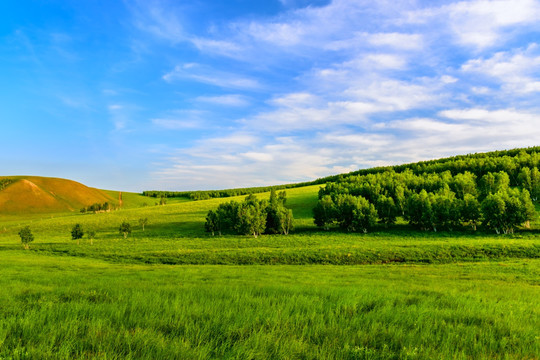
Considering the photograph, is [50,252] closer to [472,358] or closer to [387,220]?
[472,358]

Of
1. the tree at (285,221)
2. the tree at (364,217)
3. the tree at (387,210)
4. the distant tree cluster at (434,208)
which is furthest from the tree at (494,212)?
the tree at (285,221)

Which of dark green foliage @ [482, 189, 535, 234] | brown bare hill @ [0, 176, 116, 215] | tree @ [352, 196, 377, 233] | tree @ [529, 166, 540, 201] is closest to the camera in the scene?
dark green foliage @ [482, 189, 535, 234]

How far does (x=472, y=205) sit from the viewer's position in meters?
78.1

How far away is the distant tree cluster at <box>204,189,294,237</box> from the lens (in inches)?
3231

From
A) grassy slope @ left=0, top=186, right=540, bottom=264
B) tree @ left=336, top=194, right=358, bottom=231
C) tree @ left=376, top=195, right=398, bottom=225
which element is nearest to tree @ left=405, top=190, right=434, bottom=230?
tree @ left=376, top=195, right=398, bottom=225

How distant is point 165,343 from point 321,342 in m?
2.55

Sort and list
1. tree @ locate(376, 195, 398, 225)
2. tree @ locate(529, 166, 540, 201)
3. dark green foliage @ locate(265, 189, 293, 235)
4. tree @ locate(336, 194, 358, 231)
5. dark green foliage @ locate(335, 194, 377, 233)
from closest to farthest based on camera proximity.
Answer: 1. dark green foliage @ locate(335, 194, 377, 233)
2. dark green foliage @ locate(265, 189, 293, 235)
3. tree @ locate(336, 194, 358, 231)
4. tree @ locate(376, 195, 398, 225)
5. tree @ locate(529, 166, 540, 201)

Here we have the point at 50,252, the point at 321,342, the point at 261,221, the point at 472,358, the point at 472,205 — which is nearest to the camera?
the point at 472,358

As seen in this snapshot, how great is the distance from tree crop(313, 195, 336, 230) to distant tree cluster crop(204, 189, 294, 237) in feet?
28.6

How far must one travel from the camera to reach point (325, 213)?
86.4 metres

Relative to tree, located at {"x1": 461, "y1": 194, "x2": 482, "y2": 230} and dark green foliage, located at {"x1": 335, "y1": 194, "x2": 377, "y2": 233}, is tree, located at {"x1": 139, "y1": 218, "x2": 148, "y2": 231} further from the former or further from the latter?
tree, located at {"x1": 461, "y1": 194, "x2": 482, "y2": 230}

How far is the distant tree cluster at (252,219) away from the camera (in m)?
82.1

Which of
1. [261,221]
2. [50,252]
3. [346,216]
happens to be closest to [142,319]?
[50,252]

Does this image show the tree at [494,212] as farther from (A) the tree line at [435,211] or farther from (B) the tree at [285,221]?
(B) the tree at [285,221]
